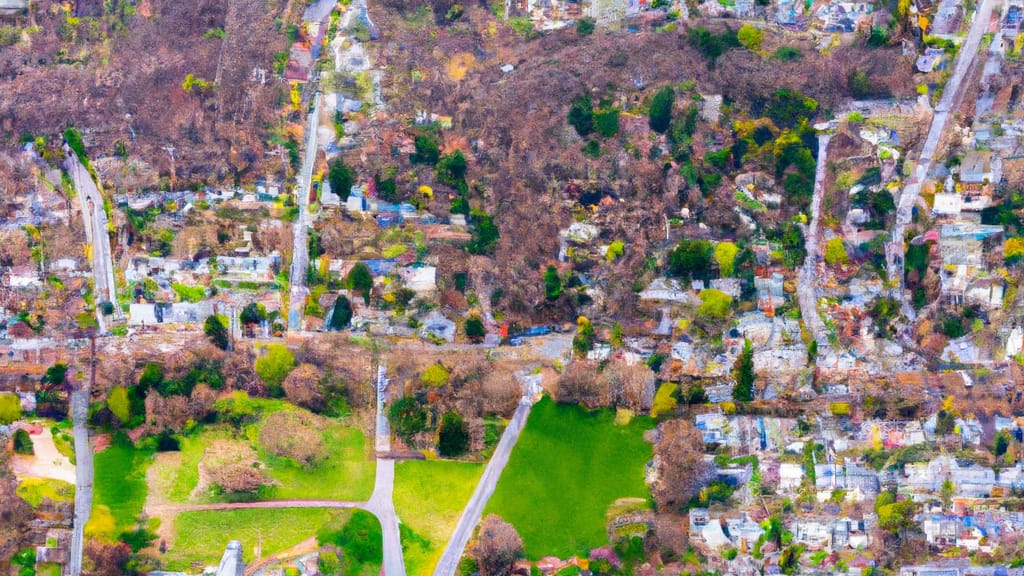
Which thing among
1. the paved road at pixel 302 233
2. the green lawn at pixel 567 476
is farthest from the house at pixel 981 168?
the paved road at pixel 302 233

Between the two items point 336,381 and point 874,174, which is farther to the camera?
point 874,174

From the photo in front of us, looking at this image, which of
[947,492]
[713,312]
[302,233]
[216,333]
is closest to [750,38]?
[713,312]

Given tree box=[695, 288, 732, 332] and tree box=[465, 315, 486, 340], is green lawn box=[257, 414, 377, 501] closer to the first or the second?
tree box=[465, 315, 486, 340]

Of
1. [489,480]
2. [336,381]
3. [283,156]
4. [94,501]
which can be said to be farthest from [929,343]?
[94,501]

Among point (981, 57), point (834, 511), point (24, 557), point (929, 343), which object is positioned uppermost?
point (981, 57)

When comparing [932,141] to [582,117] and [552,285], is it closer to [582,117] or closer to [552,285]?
[582,117]

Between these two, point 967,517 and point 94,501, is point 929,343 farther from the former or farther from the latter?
point 94,501

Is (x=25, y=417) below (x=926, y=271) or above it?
below
